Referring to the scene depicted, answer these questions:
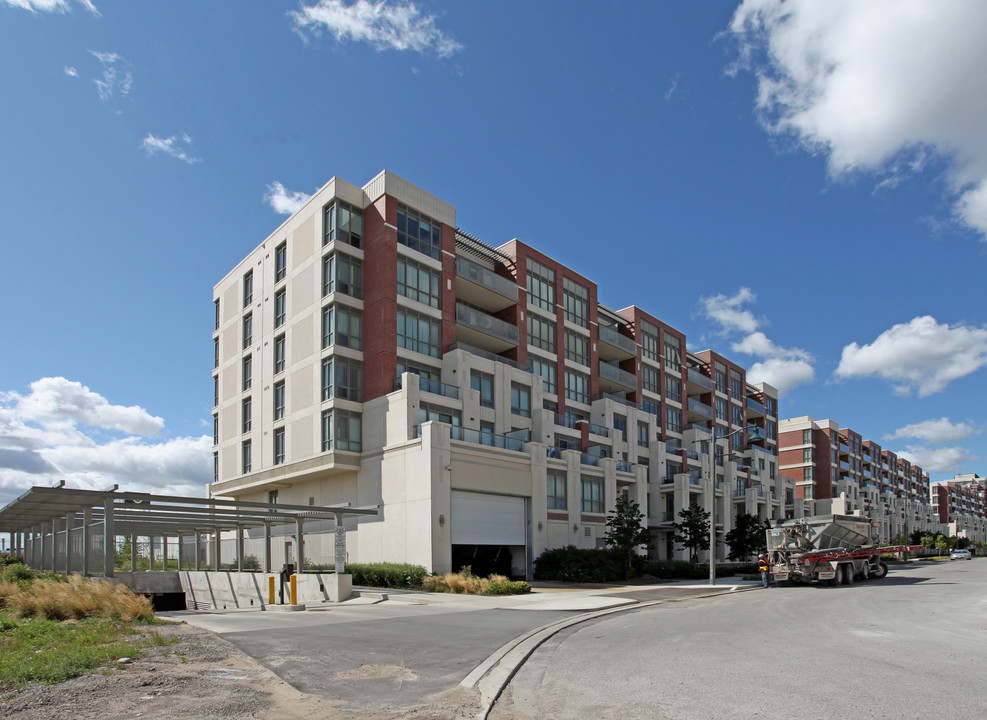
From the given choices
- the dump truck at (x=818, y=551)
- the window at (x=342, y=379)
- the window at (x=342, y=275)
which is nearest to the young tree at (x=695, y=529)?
the dump truck at (x=818, y=551)

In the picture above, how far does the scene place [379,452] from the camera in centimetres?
3638

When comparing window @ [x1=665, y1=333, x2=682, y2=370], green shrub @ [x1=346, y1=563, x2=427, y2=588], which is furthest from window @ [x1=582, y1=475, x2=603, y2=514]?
window @ [x1=665, y1=333, x2=682, y2=370]

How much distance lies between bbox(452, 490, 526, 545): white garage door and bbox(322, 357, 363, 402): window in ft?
26.0

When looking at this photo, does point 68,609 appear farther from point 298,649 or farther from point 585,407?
point 585,407

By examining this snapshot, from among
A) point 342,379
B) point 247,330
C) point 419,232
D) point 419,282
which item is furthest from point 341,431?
point 247,330

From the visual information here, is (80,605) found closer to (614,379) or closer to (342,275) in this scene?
(342,275)

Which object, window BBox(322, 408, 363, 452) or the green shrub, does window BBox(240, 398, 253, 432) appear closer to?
window BBox(322, 408, 363, 452)

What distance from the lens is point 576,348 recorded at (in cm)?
5125

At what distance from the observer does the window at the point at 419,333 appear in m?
38.1

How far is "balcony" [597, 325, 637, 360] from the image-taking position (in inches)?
2153

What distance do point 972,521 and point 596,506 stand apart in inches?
6450

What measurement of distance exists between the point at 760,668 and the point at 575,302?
1671 inches

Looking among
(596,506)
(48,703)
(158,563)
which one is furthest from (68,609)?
(596,506)

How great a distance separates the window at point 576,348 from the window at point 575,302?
95cm
